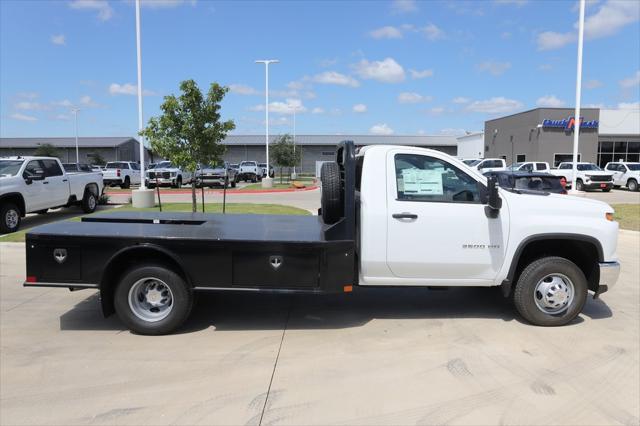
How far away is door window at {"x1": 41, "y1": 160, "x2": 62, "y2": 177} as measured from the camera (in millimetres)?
14227

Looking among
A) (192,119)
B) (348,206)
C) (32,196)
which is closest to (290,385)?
(348,206)

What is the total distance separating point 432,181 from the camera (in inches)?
211

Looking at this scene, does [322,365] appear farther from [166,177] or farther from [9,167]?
[166,177]

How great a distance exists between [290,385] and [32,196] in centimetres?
1189

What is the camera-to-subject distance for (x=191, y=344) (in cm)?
504

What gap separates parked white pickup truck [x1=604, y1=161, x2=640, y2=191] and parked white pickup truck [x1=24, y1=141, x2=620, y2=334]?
30482mm

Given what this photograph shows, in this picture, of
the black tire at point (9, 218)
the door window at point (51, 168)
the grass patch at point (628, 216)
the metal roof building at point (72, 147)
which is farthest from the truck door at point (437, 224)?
the metal roof building at point (72, 147)

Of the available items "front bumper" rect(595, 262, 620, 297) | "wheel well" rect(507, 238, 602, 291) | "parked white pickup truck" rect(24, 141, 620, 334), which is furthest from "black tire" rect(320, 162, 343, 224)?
"front bumper" rect(595, 262, 620, 297)

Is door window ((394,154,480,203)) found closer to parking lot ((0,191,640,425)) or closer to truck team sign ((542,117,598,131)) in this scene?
parking lot ((0,191,640,425))

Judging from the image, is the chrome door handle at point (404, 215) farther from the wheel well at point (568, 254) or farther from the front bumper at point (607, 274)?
the front bumper at point (607, 274)

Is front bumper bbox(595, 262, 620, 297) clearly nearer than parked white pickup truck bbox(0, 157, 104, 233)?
Yes

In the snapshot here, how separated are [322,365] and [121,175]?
30469 mm

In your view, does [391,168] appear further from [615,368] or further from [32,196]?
[32,196]

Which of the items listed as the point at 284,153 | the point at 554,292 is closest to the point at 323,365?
the point at 554,292
